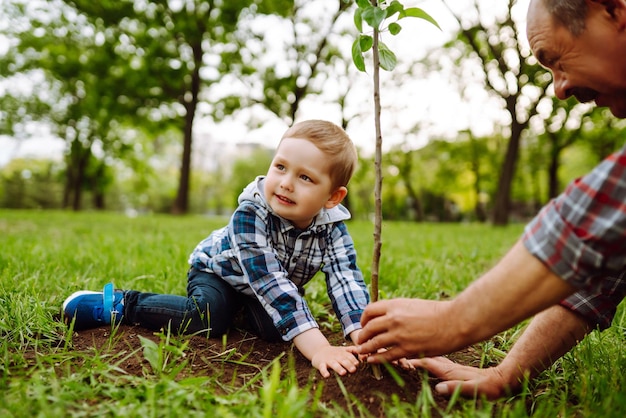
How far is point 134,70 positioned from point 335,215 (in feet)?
52.7

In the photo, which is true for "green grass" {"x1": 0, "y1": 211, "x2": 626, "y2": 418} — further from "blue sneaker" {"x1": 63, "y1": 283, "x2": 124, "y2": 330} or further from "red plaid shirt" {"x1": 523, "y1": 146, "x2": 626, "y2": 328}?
"red plaid shirt" {"x1": 523, "y1": 146, "x2": 626, "y2": 328}

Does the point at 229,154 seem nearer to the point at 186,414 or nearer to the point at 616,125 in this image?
the point at 616,125

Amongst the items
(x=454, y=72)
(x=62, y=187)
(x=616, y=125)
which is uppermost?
(x=454, y=72)

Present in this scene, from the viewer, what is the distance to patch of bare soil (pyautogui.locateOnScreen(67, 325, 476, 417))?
4.79 feet

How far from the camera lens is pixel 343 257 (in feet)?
7.13

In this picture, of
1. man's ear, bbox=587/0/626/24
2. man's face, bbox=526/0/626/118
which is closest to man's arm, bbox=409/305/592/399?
man's face, bbox=526/0/626/118

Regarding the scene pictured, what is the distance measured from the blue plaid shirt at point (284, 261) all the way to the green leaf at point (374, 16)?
94 cm

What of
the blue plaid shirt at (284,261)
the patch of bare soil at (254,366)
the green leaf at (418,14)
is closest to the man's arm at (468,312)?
the patch of bare soil at (254,366)

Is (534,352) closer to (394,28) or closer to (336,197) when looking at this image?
(336,197)

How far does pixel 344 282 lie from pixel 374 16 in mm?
1149

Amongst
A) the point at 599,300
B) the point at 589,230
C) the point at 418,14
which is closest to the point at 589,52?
the point at 418,14

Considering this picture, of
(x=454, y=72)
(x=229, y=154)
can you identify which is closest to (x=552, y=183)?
(x=454, y=72)

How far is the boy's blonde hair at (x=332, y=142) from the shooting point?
1.96 meters

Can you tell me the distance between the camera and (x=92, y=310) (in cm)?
202
